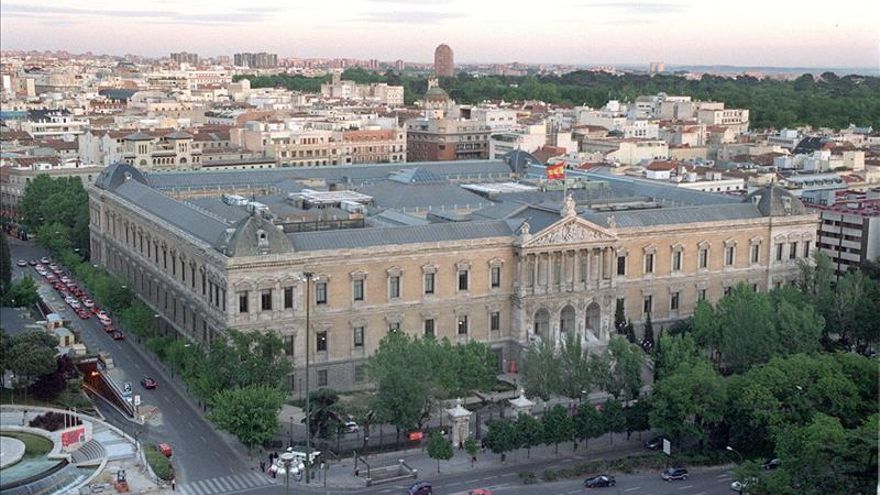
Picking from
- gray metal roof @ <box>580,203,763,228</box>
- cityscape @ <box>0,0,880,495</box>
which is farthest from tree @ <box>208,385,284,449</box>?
gray metal roof @ <box>580,203,763,228</box>

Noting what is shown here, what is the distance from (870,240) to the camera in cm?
10500

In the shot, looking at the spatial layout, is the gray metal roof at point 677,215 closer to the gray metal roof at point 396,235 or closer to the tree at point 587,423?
the gray metal roof at point 396,235

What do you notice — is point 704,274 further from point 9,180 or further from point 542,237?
point 9,180

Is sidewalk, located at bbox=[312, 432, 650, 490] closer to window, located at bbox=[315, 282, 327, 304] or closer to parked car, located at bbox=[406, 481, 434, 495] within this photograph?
parked car, located at bbox=[406, 481, 434, 495]

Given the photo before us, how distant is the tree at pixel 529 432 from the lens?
66.1m

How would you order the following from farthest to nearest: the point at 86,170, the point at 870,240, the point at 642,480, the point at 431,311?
the point at 86,170, the point at 870,240, the point at 431,311, the point at 642,480

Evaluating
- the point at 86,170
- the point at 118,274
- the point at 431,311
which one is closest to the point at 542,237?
the point at 431,311

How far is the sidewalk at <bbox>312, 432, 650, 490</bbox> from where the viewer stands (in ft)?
213

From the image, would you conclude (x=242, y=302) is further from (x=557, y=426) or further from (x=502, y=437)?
(x=557, y=426)

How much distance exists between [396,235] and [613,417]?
23.2m

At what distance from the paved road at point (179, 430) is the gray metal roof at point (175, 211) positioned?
11.1 metres

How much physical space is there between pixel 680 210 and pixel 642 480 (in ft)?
118

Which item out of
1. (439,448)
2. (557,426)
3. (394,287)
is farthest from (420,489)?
(394,287)

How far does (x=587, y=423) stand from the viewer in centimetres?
6756
